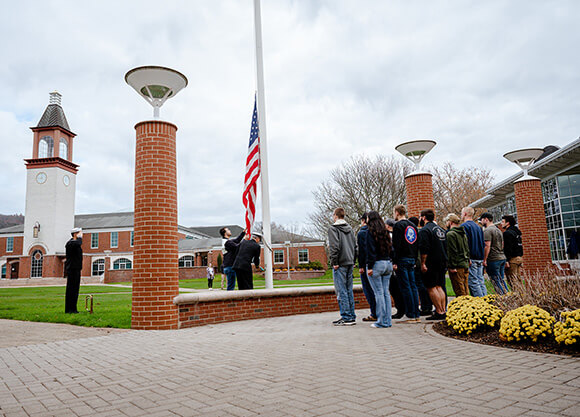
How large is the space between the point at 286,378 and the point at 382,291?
3557 mm

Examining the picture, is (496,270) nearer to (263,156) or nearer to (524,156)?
(263,156)

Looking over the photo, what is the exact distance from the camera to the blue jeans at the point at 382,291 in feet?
22.8

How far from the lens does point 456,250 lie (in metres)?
7.46

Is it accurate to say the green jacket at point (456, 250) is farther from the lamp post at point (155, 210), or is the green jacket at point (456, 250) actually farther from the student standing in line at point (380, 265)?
the lamp post at point (155, 210)

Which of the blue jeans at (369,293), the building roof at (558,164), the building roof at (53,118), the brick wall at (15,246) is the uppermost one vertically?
the building roof at (53,118)

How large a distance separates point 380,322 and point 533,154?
9.17 m

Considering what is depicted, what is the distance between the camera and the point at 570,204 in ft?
55.1

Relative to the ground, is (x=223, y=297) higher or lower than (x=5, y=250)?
lower

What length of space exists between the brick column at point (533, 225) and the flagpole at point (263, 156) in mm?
8325

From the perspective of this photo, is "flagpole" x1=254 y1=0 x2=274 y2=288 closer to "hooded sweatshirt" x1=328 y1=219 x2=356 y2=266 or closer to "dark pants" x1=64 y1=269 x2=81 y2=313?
"hooded sweatshirt" x1=328 y1=219 x2=356 y2=266

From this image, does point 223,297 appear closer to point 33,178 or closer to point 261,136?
point 261,136

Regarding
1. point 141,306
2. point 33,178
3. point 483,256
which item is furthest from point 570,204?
point 33,178

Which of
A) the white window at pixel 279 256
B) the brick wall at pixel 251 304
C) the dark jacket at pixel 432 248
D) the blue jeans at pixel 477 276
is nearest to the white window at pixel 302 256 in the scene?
the white window at pixel 279 256

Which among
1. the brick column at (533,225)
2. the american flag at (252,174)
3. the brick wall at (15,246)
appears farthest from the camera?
the brick wall at (15,246)
